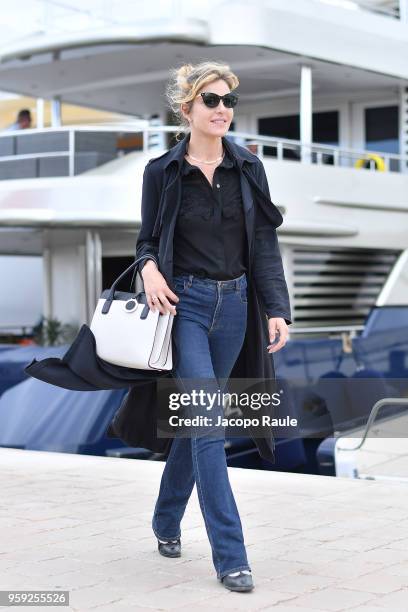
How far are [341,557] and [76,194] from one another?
9.04 meters

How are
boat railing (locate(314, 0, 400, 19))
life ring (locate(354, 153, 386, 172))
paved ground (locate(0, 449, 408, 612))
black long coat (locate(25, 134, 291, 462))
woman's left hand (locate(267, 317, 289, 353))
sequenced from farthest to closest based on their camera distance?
life ring (locate(354, 153, 386, 172)) < boat railing (locate(314, 0, 400, 19)) < woman's left hand (locate(267, 317, 289, 353)) < black long coat (locate(25, 134, 291, 462)) < paved ground (locate(0, 449, 408, 612))

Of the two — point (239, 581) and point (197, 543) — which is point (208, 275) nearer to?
point (239, 581)

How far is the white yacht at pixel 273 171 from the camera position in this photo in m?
13.0

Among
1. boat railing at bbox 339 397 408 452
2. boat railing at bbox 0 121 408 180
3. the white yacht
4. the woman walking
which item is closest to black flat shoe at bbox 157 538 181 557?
the woman walking

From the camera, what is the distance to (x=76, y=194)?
12.9 metres

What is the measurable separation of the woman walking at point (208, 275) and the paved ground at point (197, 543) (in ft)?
0.81

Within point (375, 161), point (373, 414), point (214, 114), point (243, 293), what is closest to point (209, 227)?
point (243, 293)

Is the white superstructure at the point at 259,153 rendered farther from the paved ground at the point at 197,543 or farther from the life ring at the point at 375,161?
the paved ground at the point at 197,543

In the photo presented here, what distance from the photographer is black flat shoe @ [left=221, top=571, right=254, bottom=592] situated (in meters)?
3.76

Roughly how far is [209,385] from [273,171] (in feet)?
33.4


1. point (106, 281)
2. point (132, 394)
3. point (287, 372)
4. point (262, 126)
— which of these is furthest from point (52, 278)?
point (132, 394)

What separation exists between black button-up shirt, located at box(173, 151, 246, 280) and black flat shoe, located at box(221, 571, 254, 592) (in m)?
1.05

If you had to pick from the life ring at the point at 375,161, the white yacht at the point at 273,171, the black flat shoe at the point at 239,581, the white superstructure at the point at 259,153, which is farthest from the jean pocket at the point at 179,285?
the life ring at the point at 375,161

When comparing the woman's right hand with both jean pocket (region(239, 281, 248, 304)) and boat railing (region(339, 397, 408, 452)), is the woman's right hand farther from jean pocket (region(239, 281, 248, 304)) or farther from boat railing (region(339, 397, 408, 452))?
boat railing (region(339, 397, 408, 452))
